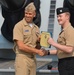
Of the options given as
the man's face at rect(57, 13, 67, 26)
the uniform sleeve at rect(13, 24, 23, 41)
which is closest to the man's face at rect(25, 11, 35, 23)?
the uniform sleeve at rect(13, 24, 23, 41)

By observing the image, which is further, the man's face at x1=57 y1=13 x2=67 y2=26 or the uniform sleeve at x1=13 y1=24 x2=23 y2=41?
the uniform sleeve at x1=13 y1=24 x2=23 y2=41

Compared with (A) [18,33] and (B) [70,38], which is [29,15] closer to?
(A) [18,33]

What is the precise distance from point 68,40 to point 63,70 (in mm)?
319

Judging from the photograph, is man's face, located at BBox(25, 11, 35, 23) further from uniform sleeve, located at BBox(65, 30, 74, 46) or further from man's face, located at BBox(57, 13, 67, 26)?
uniform sleeve, located at BBox(65, 30, 74, 46)

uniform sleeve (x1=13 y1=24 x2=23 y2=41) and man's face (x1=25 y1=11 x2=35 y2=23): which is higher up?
man's face (x1=25 y1=11 x2=35 y2=23)

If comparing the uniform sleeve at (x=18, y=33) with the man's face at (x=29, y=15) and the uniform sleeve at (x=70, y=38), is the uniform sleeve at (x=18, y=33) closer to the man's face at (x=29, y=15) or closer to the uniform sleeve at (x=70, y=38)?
the man's face at (x=29, y=15)

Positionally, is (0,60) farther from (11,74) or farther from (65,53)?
(65,53)

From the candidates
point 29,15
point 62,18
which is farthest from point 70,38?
point 29,15

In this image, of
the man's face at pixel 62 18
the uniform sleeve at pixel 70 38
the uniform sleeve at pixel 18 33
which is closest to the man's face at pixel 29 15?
the uniform sleeve at pixel 18 33

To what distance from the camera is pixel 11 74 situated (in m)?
4.12

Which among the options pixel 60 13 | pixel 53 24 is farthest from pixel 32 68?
pixel 53 24

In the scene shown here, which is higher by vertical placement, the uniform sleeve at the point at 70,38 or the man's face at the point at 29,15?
the man's face at the point at 29,15

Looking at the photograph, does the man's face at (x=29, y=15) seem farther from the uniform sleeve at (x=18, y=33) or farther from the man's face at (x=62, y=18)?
the man's face at (x=62, y=18)

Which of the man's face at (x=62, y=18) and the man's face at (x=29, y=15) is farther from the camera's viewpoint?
the man's face at (x=29, y=15)
